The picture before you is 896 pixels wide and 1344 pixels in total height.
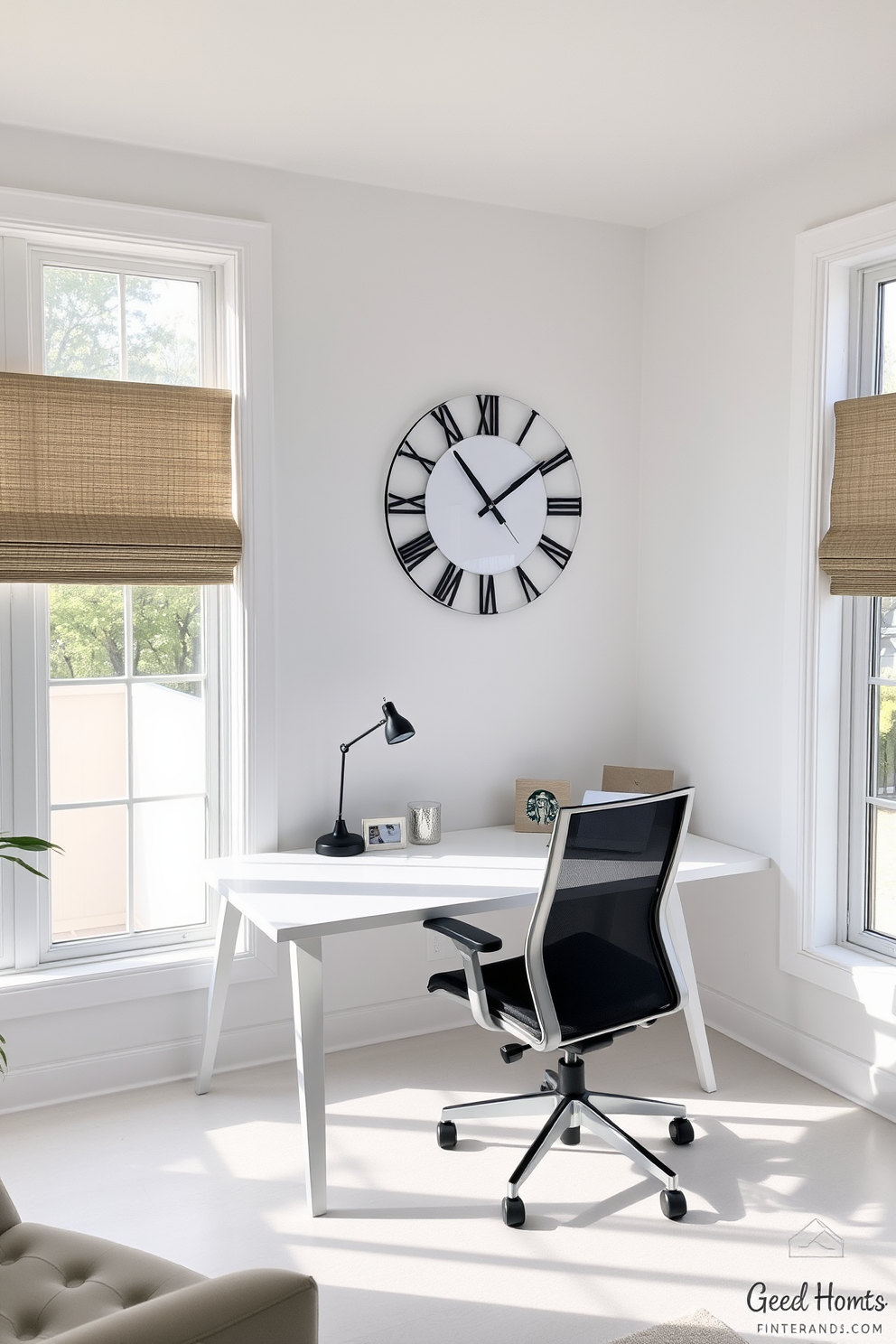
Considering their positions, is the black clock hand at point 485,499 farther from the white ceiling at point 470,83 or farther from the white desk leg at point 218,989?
the white desk leg at point 218,989

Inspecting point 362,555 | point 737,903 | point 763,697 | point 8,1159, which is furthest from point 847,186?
point 8,1159

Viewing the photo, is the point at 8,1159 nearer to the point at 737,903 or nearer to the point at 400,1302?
the point at 400,1302

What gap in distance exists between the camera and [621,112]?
271cm

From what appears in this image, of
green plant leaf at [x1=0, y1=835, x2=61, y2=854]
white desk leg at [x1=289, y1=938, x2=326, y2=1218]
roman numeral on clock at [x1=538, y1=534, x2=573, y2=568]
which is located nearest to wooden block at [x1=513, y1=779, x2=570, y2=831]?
roman numeral on clock at [x1=538, y1=534, x2=573, y2=568]

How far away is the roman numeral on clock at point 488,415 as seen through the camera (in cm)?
344

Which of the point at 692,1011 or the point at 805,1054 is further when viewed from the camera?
the point at 805,1054

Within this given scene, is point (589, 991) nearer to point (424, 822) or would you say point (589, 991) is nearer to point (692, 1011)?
point (692, 1011)

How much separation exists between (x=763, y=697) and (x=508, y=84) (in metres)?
1.82

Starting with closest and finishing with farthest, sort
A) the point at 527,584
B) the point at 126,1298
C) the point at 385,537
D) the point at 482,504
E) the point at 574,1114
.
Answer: the point at 126,1298 < the point at 574,1114 < the point at 385,537 < the point at 482,504 < the point at 527,584

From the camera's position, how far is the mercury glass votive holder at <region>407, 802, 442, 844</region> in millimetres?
3225

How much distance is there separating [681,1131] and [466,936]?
2.70ft

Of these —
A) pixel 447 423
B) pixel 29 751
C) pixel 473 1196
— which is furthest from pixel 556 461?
pixel 473 1196

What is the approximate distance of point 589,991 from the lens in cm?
246

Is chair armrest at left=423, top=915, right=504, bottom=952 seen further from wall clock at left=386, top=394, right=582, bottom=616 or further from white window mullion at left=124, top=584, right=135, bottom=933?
wall clock at left=386, top=394, right=582, bottom=616
